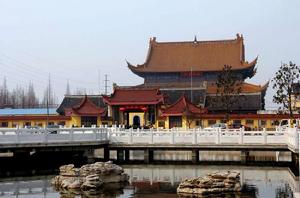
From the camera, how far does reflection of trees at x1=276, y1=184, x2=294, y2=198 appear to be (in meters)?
19.1

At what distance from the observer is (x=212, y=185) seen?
19188 millimetres

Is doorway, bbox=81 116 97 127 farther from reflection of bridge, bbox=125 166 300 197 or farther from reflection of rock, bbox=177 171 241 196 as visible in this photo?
reflection of rock, bbox=177 171 241 196

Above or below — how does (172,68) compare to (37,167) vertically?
above

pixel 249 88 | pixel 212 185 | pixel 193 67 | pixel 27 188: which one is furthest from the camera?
pixel 193 67

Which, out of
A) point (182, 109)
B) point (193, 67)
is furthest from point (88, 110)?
point (193, 67)

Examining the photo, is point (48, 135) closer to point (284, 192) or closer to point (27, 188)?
point (27, 188)

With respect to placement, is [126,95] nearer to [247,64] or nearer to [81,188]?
[247,64]

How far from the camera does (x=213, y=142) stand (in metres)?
29.8

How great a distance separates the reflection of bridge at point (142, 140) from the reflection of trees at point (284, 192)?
523 centimetres

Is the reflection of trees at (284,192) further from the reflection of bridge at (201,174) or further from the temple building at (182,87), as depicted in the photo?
the temple building at (182,87)

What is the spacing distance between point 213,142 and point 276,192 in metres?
9.92

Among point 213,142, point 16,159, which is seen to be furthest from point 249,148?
point 16,159

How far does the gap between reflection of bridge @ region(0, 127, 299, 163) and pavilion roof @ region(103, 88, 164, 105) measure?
15.5 meters

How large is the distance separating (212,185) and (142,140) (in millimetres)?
12057
